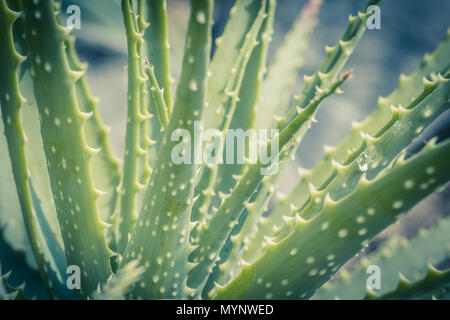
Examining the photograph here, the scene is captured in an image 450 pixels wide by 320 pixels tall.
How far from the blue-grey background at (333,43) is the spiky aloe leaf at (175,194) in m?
0.71

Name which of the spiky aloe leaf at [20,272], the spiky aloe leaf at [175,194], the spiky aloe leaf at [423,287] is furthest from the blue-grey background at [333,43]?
the spiky aloe leaf at [423,287]

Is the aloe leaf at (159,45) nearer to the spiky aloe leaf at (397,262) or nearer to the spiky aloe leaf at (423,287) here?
the spiky aloe leaf at (423,287)

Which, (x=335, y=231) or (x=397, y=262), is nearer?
(x=335, y=231)

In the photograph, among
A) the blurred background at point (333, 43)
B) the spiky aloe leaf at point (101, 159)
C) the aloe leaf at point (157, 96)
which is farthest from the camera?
the blurred background at point (333, 43)

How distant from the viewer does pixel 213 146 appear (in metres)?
0.57

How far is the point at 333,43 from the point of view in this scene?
3.85 ft

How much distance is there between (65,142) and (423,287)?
410mm

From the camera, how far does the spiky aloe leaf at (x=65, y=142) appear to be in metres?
0.35

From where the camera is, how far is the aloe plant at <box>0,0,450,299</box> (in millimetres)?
A: 346

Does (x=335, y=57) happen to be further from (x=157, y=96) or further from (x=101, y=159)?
(x=101, y=159)

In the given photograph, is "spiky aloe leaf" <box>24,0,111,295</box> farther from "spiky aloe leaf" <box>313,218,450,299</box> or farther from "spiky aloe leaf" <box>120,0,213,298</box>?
"spiky aloe leaf" <box>313,218,450,299</box>

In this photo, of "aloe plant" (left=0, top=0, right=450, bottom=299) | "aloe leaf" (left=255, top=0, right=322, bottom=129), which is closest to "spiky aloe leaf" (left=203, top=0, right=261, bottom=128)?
"aloe plant" (left=0, top=0, right=450, bottom=299)

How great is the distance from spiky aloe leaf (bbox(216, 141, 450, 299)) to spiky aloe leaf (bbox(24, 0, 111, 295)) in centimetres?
17

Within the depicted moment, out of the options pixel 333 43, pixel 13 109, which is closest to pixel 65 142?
pixel 13 109
